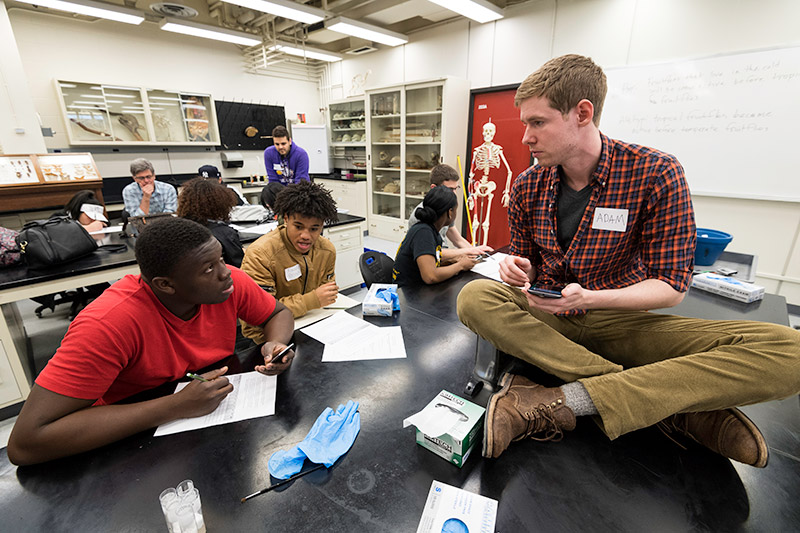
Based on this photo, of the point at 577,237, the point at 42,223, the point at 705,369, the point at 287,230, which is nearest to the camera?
the point at 705,369

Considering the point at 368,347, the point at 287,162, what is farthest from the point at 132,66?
the point at 368,347

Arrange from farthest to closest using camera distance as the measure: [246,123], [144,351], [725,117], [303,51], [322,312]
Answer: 1. [246,123]
2. [303,51]
3. [725,117]
4. [322,312]
5. [144,351]

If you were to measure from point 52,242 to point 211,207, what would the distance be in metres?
0.96

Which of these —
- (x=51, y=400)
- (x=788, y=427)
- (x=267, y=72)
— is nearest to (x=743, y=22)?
(x=788, y=427)

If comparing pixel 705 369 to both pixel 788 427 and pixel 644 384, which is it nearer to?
pixel 644 384

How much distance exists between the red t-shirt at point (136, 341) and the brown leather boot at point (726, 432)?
1.40 metres

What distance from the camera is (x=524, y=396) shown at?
102cm

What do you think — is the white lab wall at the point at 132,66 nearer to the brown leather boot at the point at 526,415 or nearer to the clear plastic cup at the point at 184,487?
the clear plastic cup at the point at 184,487

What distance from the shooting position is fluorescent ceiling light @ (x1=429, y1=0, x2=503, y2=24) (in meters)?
3.72

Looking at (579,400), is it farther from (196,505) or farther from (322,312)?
(322,312)

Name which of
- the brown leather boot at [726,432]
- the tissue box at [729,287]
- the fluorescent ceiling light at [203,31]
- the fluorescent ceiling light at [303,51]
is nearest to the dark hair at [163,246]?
the brown leather boot at [726,432]

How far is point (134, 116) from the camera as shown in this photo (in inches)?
203

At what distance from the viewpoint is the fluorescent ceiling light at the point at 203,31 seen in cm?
450

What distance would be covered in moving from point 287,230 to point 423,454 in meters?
1.32
